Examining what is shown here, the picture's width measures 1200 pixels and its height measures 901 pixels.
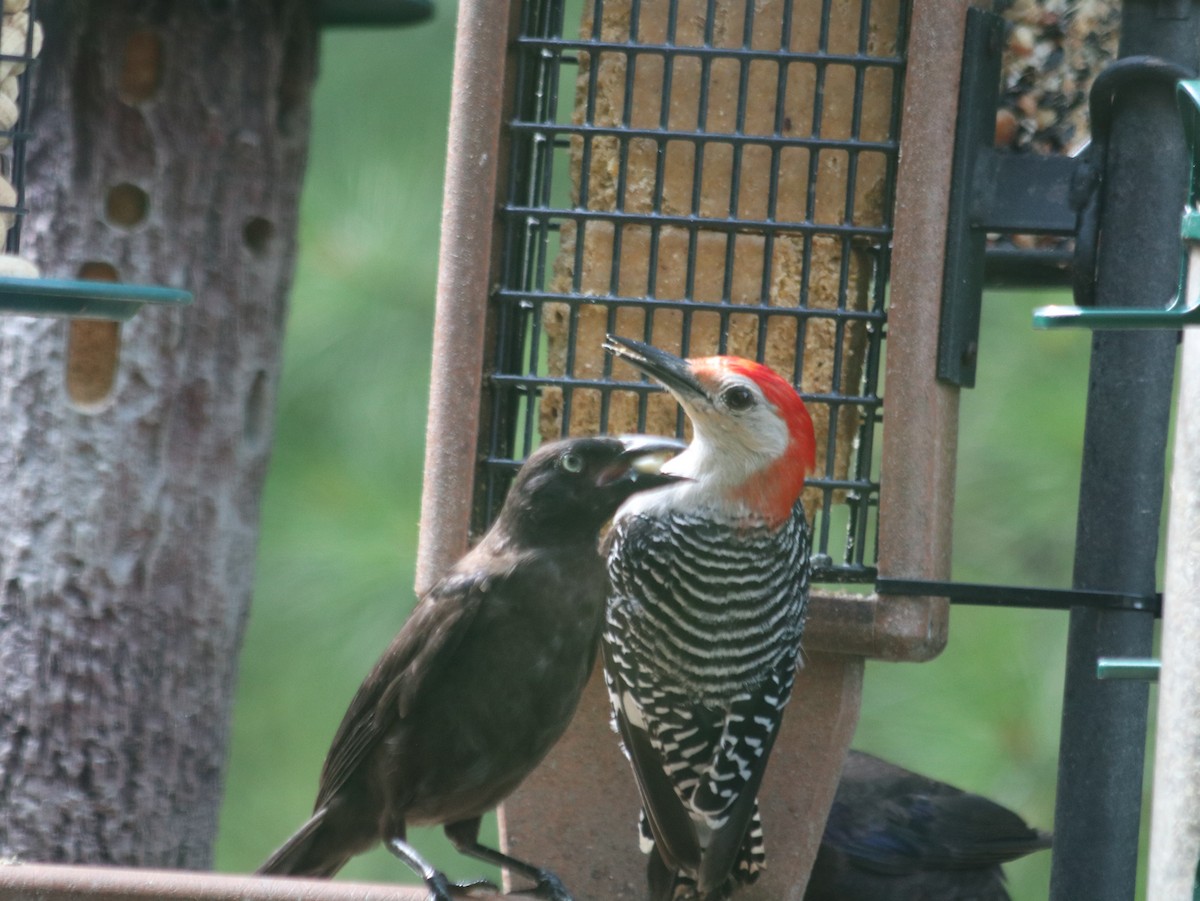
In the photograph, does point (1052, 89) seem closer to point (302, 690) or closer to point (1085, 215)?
point (1085, 215)

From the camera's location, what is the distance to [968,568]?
612 cm

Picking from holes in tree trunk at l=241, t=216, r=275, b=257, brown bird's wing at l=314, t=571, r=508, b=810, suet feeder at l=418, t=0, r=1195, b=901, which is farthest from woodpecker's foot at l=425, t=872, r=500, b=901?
holes in tree trunk at l=241, t=216, r=275, b=257

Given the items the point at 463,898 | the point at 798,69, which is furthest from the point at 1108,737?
the point at 798,69

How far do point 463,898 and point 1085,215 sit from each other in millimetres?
1472

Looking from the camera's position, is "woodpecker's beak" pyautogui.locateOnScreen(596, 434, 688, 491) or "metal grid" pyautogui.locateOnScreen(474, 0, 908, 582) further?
"metal grid" pyautogui.locateOnScreen(474, 0, 908, 582)

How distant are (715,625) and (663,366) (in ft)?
1.39

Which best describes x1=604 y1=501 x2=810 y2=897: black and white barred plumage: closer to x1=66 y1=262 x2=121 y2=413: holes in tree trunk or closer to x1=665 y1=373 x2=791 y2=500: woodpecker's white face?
x1=665 y1=373 x2=791 y2=500: woodpecker's white face

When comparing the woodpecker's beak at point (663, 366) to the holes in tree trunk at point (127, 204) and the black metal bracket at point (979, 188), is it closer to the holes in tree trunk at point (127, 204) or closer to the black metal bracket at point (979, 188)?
the black metal bracket at point (979, 188)

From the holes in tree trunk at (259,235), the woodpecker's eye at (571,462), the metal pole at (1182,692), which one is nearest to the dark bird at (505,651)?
the woodpecker's eye at (571,462)

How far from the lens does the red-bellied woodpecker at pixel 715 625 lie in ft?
9.23

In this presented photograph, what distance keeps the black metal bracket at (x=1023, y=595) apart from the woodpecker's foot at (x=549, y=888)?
0.72m

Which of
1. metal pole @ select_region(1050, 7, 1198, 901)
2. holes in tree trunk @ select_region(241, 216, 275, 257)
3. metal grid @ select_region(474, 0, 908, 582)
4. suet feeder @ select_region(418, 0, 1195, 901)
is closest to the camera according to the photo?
metal pole @ select_region(1050, 7, 1198, 901)

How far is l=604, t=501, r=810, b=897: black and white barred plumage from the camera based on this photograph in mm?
2812

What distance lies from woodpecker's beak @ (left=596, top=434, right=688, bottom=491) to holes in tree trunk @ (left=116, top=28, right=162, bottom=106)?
1734 millimetres
